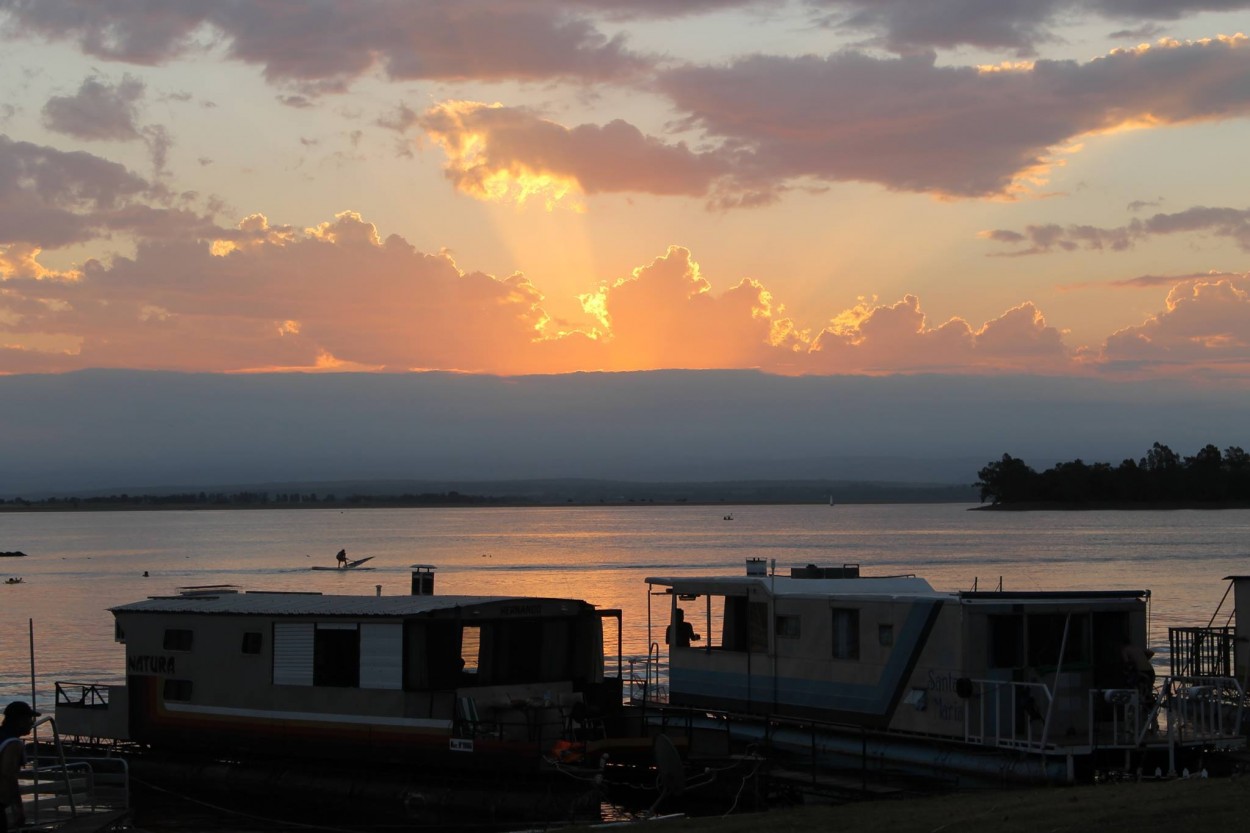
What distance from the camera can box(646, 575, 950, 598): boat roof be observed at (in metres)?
29.5

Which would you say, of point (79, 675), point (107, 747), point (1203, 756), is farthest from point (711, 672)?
point (79, 675)

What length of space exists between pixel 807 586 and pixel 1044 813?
39.1ft

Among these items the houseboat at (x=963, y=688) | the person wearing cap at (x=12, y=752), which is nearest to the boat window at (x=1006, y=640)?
the houseboat at (x=963, y=688)

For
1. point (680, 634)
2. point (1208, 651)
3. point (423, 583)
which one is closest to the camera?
point (680, 634)

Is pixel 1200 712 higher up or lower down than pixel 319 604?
lower down

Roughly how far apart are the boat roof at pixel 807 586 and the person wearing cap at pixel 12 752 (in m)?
16.7

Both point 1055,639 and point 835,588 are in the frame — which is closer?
point 1055,639

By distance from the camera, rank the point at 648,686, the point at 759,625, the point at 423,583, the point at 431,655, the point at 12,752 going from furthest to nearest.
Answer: the point at 423,583 < the point at 648,686 < the point at 759,625 < the point at 431,655 < the point at 12,752

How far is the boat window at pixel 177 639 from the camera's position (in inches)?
1208

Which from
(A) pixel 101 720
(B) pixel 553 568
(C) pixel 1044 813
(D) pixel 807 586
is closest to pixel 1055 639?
(D) pixel 807 586

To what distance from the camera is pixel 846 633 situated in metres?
28.6

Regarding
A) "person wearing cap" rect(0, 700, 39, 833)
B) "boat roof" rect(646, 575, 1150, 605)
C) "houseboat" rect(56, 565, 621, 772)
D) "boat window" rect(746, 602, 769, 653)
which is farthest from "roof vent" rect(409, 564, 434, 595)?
"person wearing cap" rect(0, 700, 39, 833)

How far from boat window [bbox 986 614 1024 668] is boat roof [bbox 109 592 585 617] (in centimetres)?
769

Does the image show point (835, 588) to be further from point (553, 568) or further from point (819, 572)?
point (553, 568)
